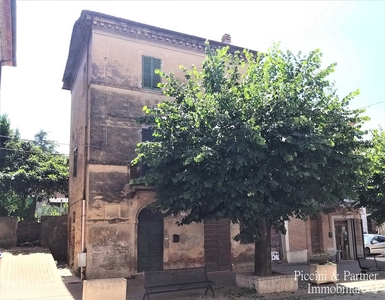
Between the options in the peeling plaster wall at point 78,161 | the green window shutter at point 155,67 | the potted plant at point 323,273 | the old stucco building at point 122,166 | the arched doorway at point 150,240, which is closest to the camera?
the potted plant at point 323,273

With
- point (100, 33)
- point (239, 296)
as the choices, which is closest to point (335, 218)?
point (239, 296)

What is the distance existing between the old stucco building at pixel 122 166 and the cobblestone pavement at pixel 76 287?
3.35 ft

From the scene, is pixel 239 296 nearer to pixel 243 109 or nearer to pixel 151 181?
pixel 151 181

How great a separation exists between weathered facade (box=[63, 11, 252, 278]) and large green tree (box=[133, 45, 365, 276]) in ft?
10.2

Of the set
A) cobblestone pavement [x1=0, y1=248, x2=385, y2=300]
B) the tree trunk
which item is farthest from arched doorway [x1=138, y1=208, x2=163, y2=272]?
the tree trunk

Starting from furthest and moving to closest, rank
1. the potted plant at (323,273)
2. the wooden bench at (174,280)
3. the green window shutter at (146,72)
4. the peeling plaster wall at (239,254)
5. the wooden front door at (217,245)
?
the peeling plaster wall at (239,254), the wooden front door at (217,245), the green window shutter at (146,72), the potted plant at (323,273), the wooden bench at (174,280)

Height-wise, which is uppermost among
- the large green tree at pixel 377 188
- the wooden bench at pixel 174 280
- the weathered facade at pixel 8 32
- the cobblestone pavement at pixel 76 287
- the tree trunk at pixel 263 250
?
the weathered facade at pixel 8 32

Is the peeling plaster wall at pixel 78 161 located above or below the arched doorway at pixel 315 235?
above

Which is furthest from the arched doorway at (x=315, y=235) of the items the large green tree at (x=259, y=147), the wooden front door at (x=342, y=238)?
the large green tree at (x=259, y=147)

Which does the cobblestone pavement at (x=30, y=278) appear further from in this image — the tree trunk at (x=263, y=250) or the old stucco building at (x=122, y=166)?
the tree trunk at (x=263, y=250)

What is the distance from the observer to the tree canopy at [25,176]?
20.0 m

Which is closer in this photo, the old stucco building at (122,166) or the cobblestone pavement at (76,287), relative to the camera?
the cobblestone pavement at (76,287)

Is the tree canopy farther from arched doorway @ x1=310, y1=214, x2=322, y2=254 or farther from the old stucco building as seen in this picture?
arched doorway @ x1=310, y1=214, x2=322, y2=254

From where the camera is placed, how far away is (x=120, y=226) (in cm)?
1375
